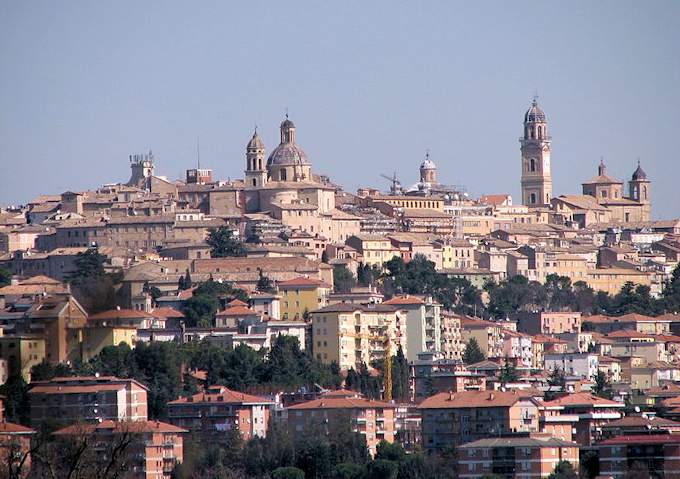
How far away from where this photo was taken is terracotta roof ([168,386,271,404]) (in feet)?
148

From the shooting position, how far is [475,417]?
44.8 metres

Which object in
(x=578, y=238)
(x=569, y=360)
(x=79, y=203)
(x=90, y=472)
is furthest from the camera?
(x=578, y=238)

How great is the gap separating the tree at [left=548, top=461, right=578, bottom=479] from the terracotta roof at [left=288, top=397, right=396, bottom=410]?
20.6 ft

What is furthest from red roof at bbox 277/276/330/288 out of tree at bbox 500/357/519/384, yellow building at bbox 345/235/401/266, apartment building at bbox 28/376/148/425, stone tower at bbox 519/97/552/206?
stone tower at bbox 519/97/552/206

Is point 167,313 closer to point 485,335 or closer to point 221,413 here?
point 485,335

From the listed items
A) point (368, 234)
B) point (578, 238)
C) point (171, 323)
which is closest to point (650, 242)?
point (578, 238)

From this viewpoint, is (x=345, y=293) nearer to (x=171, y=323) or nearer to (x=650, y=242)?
(x=171, y=323)

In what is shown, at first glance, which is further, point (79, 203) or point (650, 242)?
point (650, 242)

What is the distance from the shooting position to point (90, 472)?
1780 cm

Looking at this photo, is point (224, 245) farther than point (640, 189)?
No

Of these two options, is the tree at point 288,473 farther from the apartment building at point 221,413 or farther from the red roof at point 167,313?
the red roof at point 167,313

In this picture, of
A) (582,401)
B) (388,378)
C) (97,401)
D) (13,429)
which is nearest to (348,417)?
(388,378)

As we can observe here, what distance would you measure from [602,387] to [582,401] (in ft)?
21.6

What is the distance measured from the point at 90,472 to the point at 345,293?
40.6 meters
